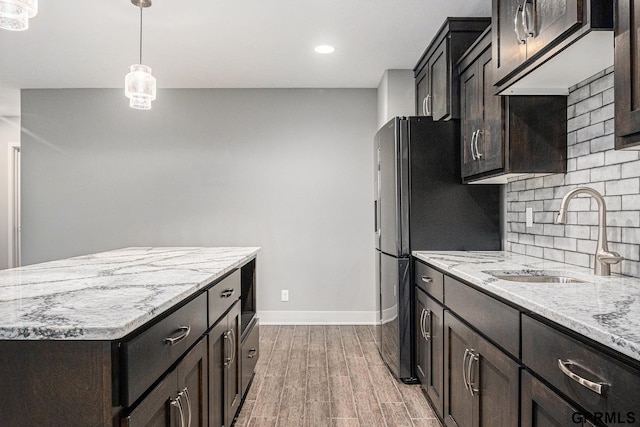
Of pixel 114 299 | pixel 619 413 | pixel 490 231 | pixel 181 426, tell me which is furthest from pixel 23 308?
pixel 490 231

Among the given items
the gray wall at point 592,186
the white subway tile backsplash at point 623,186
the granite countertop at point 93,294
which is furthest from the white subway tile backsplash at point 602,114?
the granite countertop at point 93,294

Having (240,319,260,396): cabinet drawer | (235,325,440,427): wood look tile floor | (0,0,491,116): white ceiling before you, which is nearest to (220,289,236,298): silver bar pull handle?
(240,319,260,396): cabinet drawer

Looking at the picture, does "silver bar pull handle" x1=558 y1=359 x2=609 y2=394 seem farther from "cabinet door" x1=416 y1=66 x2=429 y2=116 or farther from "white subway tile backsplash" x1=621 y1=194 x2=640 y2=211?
"cabinet door" x1=416 y1=66 x2=429 y2=116

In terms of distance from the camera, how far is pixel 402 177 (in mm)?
3021

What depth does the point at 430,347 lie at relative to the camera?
102 inches

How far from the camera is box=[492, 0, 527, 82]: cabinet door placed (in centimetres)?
187

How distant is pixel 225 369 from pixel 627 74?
1934mm

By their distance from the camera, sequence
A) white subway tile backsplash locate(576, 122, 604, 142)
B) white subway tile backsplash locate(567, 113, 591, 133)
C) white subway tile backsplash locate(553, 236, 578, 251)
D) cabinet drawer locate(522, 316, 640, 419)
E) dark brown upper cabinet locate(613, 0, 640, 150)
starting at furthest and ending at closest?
1. white subway tile backsplash locate(553, 236, 578, 251)
2. white subway tile backsplash locate(567, 113, 591, 133)
3. white subway tile backsplash locate(576, 122, 604, 142)
4. dark brown upper cabinet locate(613, 0, 640, 150)
5. cabinet drawer locate(522, 316, 640, 419)

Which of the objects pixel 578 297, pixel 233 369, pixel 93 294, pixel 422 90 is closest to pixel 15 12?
pixel 93 294

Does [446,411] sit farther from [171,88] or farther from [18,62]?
[18,62]

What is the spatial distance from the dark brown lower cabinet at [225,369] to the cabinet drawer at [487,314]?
43.2 inches

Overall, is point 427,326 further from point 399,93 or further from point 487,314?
point 399,93

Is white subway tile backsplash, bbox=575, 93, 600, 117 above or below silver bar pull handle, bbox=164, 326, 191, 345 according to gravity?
above

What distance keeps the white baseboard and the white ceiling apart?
7.96 ft
